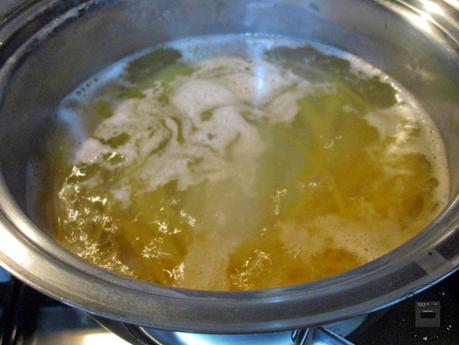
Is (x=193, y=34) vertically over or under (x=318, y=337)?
over

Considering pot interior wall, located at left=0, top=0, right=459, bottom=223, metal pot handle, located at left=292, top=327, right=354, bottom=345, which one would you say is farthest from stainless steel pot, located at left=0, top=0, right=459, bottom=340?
metal pot handle, located at left=292, top=327, right=354, bottom=345

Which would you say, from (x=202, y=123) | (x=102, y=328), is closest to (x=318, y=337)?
(x=102, y=328)

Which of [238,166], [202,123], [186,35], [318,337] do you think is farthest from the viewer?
[186,35]

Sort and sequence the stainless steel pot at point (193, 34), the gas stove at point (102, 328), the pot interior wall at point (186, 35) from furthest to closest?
1. the pot interior wall at point (186, 35)
2. the gas stove at point (102, 328)
3. the stainless steel pot at point (193, 34)

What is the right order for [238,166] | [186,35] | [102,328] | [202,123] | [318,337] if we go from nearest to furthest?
[318,337]
[102,328]
[238,166]
[202,123]
[186,35]

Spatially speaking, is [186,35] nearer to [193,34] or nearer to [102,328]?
[193,34]

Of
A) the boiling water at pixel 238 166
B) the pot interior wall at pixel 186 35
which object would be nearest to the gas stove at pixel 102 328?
the boiling water at pixel 238 166

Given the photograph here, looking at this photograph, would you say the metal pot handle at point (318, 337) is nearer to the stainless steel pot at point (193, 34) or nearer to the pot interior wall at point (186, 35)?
the stainless steel pot at point (193, 34)
